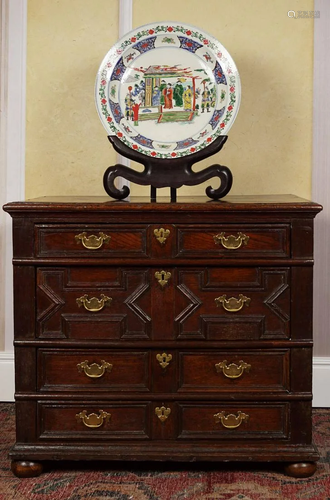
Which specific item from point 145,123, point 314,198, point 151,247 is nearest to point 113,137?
point 145,123

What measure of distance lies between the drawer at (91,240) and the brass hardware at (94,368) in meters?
0.39

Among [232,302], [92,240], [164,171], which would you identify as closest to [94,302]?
[92,240]

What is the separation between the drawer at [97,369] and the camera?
2.66 m

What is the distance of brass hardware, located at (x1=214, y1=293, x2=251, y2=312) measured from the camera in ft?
8.63

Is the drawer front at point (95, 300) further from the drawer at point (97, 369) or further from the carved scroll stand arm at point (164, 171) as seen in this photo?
the carved scroll stand arm at point (164, 171)

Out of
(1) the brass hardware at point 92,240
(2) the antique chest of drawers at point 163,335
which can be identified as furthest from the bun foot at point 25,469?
(1) the brass hardware at point 92,240

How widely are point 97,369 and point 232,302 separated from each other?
0.54 metres

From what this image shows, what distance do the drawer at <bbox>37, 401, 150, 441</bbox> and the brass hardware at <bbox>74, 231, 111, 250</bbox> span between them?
559mm

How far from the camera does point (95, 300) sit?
2.64m

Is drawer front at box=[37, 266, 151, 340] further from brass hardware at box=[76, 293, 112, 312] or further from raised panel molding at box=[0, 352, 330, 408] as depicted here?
raised panel molding at box=[0, 352, 330, 408]

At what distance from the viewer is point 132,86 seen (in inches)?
115

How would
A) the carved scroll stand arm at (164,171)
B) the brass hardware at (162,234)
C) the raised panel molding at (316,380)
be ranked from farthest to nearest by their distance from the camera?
the raised panel molding at (316,380), the carved scroll stand arm at (164,171), the brass hardware at (162,234)

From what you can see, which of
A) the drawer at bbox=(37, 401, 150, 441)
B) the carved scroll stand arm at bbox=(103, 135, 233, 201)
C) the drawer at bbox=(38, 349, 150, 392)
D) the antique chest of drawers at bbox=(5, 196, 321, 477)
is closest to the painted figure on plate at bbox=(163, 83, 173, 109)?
the carved scroll stand arm at bbox=(103, 135, 233, 201)

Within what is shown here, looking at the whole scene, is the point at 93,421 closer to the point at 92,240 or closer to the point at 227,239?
the point at 92,240
